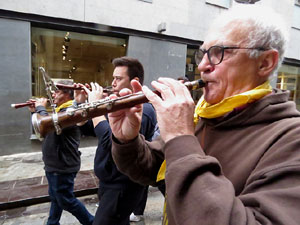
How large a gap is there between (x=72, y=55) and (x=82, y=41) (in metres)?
0.97

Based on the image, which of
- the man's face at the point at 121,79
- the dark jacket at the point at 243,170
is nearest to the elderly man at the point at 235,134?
the dark jacket at the point at 243,170

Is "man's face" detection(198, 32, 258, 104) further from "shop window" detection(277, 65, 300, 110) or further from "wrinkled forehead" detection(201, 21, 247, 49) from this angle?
"shop window" detection(277, 65, 300, 110)

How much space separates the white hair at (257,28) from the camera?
3.34ft

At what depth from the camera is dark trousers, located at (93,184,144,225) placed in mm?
1981

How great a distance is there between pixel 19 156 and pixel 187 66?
6.00m

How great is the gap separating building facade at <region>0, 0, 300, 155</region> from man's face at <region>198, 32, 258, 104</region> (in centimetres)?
448

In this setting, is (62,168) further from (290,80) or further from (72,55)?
(290,80)

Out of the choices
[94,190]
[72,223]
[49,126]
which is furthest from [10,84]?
[49,126]

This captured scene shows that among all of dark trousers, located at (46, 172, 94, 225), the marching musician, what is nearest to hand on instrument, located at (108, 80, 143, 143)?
the marching musician

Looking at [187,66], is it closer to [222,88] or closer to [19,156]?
[19,156]

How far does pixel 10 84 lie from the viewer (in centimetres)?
528

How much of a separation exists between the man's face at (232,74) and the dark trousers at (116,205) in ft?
4.72

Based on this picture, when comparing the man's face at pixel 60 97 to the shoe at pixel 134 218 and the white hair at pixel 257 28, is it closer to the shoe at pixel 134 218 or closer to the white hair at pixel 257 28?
the shoe at pixel 134 218

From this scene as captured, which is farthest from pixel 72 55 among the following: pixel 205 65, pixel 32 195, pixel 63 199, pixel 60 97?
pixel 205 65
